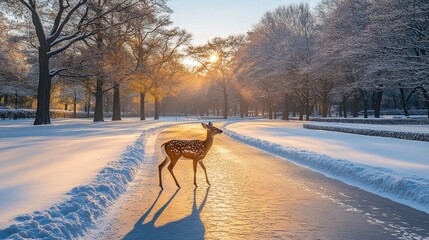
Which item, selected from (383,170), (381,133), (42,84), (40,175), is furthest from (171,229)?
(42,84)

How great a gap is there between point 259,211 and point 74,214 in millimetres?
3073

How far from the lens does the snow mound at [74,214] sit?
16.7 feet

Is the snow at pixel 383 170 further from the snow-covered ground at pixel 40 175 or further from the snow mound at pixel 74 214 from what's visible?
the snow-covered ground at pixel 40 175

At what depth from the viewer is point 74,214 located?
6.12m

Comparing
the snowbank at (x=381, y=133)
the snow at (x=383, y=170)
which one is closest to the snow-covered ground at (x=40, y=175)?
the snow at (x=383, y=170)

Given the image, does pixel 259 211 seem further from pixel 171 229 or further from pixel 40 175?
pixel 40 175

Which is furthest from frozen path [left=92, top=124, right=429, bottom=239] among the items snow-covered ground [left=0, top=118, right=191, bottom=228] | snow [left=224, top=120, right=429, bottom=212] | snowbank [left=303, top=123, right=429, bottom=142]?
snowbank [left=303, top=123, right=429, bottom=142]

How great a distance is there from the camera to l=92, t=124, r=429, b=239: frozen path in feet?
18.7

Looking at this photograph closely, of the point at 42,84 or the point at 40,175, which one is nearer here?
the point at 40,175

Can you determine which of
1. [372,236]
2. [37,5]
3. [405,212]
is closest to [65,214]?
[372,236]

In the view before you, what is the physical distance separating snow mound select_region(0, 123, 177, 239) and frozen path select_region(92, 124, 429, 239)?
0.90 feet

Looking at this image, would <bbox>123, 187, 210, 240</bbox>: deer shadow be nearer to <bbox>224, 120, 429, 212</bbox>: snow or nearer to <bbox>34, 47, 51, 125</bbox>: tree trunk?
<bbox>224, 120, 429, 212</bbox>: snow

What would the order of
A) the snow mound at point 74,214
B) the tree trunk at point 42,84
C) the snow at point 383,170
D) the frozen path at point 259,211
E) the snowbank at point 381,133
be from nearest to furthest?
1. the snow mound at point 74,214
2. the frozen path at point 259,211
3. the snow at point 383,170
4. the snowbank at point 381,133
5. the tree trunk at point 42,84

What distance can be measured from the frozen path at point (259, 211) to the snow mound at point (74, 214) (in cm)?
28
